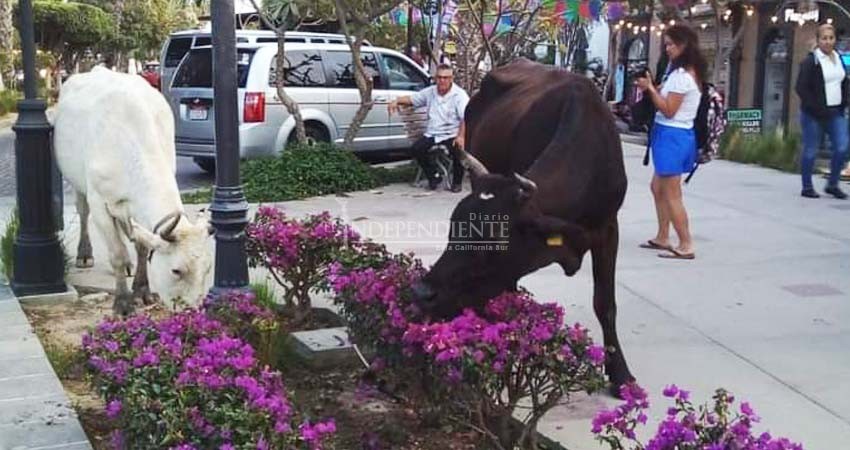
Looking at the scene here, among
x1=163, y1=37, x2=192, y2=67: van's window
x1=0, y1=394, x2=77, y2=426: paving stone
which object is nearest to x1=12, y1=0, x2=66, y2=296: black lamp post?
x1=0, y1=394, x2=77, y2=426: paving stone

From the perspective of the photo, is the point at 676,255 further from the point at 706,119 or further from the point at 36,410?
the point at 36,410

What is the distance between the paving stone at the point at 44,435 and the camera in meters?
3.85

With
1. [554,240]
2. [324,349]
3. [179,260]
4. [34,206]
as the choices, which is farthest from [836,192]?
[34,206]

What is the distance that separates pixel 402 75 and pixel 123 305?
848 cm

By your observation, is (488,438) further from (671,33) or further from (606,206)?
(671,33)

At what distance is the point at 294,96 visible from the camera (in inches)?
485

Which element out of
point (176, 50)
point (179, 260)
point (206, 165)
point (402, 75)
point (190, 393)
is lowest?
point (206, 165)

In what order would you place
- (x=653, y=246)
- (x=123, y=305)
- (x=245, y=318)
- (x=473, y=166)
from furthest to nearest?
(x=653, y=246) < (x=123, y=305) < (x=245, y=318) < (x=473, y=166)

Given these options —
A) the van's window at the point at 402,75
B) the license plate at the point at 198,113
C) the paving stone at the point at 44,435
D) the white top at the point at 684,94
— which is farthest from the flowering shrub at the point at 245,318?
the van's window at the point at 402,75

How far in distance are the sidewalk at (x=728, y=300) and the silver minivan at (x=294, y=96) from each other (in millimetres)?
1975

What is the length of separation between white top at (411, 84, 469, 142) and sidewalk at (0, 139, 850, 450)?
0.76 m

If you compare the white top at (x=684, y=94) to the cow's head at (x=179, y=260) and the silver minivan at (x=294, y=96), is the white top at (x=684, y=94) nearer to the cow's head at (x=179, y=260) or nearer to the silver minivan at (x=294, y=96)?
the cow's head at (x=179, y=260)

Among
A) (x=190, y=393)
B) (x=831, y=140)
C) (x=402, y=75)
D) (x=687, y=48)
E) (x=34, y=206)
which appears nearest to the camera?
(x=190, y=393)

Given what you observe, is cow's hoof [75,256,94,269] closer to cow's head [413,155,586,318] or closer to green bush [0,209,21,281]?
green bush [0,209,21,281]
